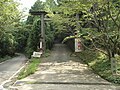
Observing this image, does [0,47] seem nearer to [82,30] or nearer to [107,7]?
[82,30]

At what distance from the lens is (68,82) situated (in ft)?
32.0

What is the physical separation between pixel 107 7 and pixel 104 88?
205 inches

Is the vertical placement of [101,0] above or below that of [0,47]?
above

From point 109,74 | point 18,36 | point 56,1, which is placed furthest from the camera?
point 18,36

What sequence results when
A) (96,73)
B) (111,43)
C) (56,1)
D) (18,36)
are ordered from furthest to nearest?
1. (18,36)
2. (56,1)
3. (111,43)
4. (96,73)

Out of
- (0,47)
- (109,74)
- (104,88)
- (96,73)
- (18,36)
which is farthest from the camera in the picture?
(18,36)

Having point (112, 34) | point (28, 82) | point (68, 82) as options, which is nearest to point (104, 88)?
point (68, 82)

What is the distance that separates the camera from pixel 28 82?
31.8ft

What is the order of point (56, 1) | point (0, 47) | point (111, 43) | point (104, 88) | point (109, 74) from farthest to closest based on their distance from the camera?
1. point (0, 47)
2. point (56, 1)
3. point (111, 43)
4. point (109, 74)
5. point (104, 88)

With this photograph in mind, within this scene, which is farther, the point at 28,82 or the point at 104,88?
the point at 28,82

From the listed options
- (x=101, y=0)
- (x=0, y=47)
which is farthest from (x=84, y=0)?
(x=0, y=47)

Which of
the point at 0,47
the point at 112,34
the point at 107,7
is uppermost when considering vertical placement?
the point at 107,7

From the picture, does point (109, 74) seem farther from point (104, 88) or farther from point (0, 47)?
point (0, 47)

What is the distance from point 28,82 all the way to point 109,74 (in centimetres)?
406
